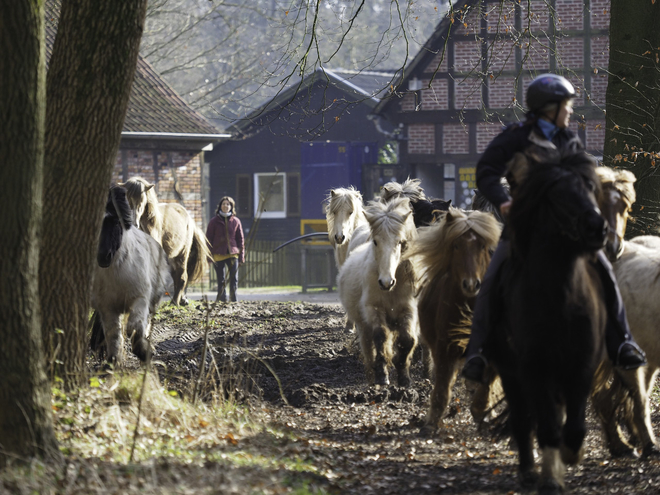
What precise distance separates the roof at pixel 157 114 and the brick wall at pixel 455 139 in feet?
22.8

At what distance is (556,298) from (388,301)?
14.5 ft

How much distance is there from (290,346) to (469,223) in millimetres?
5393

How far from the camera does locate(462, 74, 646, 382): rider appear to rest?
4977 mm

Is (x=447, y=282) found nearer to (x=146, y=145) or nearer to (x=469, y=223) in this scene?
(x=469, y=223)

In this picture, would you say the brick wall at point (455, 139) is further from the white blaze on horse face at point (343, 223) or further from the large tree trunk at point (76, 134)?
the large tree trunk at point (76, 134)

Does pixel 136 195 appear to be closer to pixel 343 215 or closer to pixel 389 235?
pixel 343 215

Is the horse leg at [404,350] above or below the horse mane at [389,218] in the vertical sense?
below

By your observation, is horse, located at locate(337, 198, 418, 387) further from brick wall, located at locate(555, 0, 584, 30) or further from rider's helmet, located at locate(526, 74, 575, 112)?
brick wall, located at locate(555, 0, 584, 30)

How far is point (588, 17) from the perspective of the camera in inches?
992

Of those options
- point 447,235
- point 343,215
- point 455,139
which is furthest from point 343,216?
point 455,139

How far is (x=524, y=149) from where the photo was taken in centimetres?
514

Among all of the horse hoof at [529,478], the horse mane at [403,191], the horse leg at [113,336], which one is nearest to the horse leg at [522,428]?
the horse hoof at [529,478]

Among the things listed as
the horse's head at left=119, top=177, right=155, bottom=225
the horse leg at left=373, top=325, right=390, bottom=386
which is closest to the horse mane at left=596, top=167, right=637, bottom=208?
the horse leg at left=373, top=325, right=390, bottom=386

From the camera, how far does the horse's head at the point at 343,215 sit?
12.1 meters
